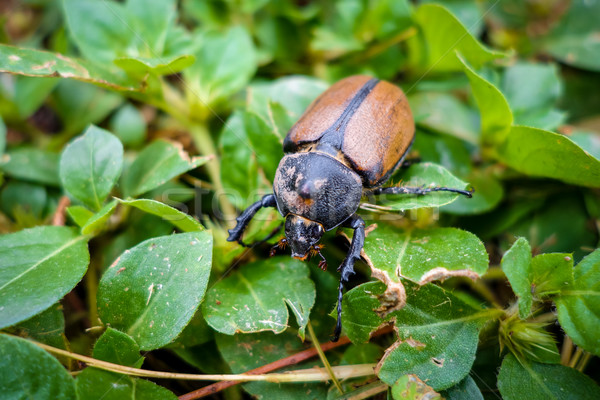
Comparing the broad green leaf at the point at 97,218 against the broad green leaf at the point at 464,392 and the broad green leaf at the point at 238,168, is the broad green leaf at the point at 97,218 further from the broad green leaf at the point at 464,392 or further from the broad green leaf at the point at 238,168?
the broad green leaf at the point at 464,392

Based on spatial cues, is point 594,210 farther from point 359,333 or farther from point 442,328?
point 359,333

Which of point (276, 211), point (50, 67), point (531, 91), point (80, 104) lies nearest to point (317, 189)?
point (276, 211)

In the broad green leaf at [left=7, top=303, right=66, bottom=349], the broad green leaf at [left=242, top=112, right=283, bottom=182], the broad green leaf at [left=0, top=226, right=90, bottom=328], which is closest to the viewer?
the broad green leaf at [left=0, top=226, right=90, bottom=328]

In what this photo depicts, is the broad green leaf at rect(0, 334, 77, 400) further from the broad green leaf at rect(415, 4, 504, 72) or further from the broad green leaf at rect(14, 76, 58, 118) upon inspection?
the broad green leaf at rect(415, 4, 504, 72)

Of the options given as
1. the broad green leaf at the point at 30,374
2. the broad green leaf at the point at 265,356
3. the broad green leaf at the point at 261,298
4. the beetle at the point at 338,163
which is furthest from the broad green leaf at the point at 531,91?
the broad green leaf at the point at 30,374

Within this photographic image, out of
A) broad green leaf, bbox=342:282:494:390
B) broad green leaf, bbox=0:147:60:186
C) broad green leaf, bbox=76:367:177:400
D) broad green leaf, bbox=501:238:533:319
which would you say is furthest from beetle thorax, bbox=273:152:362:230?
broad green leaf, bbox=0:147:60:186

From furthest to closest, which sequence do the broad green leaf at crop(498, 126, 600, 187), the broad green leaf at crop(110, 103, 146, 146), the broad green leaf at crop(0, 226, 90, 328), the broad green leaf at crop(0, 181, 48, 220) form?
the broad green leaf at crop(110, 103, 146, 146)
the broad green leaf at crop(0, 181, 48, 220)
the broad green leaf at crop(498, 126, 600, 187)
the broad green leaf at crop(0, 226, 90, 328)

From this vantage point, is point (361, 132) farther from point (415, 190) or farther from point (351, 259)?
point (351, 259)
